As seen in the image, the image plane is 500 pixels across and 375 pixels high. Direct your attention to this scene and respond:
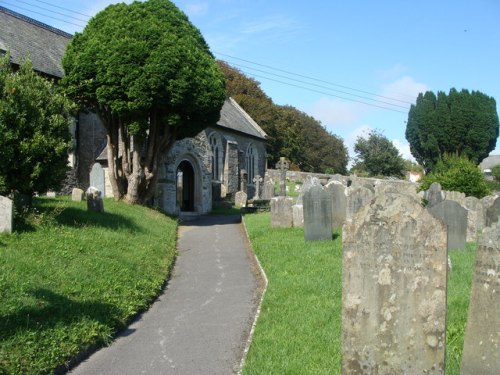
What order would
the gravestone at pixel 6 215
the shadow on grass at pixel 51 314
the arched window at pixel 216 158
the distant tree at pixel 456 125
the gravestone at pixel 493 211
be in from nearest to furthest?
the shadow on grass at pixel 51 314 < the gravestone at pixel 6 215 < the gravestone at pixel 493 211 < the arched window at pixel 216 158 < the distant tree at pixel 456 125

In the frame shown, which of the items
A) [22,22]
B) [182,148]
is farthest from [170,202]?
[22,22]

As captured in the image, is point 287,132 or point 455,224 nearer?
point 455,224

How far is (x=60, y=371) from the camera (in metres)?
5.68

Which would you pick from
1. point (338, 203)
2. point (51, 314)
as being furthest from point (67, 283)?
point (338, 203)

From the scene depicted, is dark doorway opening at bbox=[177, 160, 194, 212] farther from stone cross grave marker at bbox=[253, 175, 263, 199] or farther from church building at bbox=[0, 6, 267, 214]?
stone cross grave marker at bbox=[253, 175, 263, 199]

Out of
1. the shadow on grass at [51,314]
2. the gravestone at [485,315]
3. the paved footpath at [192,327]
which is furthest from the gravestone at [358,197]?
the gravestone at [485,315]

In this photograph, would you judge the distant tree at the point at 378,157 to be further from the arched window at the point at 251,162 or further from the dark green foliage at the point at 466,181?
the dark green foliage at the point at 466,181

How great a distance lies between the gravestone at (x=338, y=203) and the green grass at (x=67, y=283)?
5.44 meters

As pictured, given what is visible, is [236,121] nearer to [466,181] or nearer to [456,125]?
[466,181]

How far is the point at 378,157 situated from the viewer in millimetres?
63625

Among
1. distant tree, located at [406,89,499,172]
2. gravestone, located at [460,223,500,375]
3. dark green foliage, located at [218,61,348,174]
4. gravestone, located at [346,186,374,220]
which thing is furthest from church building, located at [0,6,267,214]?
distant tree, located at [406,89,499,172]

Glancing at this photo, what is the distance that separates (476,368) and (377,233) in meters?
1.60

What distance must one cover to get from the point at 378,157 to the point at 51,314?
6009 cm

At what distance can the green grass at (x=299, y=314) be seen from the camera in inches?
216
